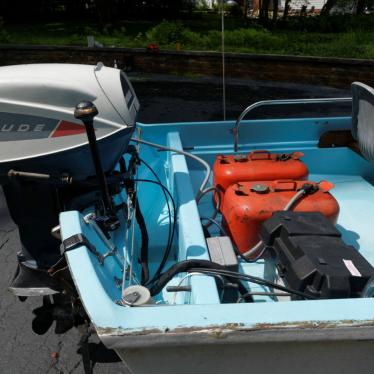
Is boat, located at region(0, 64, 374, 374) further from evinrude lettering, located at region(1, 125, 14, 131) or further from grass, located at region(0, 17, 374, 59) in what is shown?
grass, located at region(0, 17, 374, 59)

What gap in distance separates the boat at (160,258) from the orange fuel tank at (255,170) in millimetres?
61

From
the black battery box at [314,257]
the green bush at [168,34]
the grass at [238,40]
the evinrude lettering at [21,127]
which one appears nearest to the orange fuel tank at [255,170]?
the black battery box at [314,257]

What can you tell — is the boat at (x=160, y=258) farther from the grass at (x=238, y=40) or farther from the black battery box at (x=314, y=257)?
the grass at (x=238, y=40)

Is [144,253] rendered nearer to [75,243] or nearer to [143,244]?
[143,244]

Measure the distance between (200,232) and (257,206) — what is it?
1.32 ft

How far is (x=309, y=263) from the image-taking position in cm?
128

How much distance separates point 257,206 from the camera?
1750mm

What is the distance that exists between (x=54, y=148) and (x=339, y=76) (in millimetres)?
7779

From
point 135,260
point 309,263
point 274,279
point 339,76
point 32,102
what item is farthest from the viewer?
point 339,76

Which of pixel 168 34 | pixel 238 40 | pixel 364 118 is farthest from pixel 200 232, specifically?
pixel 168 34

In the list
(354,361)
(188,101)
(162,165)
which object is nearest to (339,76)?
(188,101)

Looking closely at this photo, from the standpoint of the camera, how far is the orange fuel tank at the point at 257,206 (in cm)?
175

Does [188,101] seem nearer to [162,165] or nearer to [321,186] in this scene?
[162,165]

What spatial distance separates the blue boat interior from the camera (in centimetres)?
94
